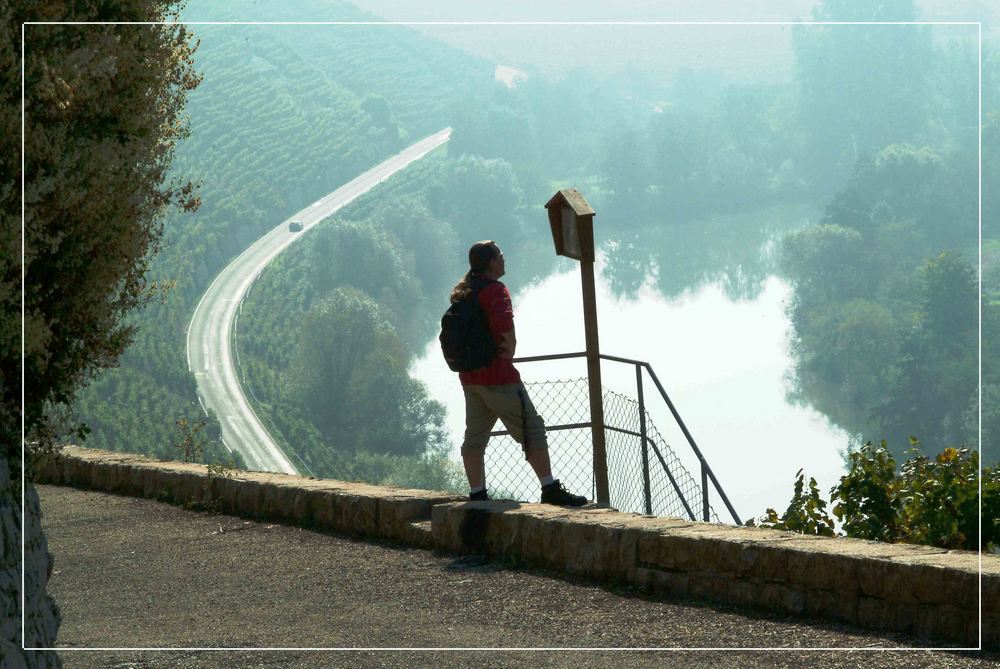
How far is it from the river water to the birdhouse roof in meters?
49.1

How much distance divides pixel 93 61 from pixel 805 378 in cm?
6886

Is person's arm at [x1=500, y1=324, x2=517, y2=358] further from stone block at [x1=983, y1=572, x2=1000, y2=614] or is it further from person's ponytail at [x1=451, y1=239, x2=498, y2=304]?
stone block at [x1=983, y1=572, x2=1000, y2=614]

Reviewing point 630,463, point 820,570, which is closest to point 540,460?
point 820,570

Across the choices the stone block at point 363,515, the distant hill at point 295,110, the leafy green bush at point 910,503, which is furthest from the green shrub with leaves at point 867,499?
the distant hill at point 295,110

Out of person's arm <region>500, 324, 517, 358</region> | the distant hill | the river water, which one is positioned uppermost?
the distant hill

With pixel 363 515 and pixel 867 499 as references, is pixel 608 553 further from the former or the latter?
pixel 363 515

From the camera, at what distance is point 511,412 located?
5.39 m

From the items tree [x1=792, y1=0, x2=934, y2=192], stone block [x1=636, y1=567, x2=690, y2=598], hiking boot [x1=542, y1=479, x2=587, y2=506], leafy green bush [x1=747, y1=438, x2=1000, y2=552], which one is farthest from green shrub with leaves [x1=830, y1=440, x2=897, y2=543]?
tree [x1=792, y1=0, x2=934, y2=192]

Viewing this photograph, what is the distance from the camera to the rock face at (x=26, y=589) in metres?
2.61

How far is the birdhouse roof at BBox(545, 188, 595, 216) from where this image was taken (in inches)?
235

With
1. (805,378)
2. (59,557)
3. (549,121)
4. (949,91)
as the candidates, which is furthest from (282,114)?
(59,557)

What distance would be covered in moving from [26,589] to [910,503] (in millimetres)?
3432

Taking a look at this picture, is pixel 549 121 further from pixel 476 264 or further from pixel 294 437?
A: pixel 476 264

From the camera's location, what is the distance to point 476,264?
17.5 feet
